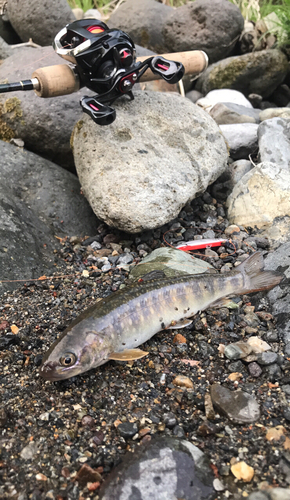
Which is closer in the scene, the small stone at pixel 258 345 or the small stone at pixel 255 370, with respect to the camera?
the small stone at pixel 255 370

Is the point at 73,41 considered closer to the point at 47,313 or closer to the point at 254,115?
the point at 47,313

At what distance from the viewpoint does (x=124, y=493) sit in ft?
8.54

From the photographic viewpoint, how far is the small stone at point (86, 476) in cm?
269

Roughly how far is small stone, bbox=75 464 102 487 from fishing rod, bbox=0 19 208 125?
330cm

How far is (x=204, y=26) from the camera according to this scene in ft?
29.6

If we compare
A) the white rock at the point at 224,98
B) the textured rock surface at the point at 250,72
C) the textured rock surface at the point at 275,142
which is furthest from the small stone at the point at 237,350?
the textured rock surface at the point at 250,72

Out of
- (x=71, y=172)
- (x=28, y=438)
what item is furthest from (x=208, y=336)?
(x=71, y=172)

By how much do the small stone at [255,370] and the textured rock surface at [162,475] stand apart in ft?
2.97

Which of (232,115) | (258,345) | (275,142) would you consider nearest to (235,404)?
(258,345)

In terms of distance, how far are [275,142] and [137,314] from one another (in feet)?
12.8

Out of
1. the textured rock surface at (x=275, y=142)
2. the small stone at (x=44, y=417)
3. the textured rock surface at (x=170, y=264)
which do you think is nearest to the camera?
the small stone at (x=44, y=417)

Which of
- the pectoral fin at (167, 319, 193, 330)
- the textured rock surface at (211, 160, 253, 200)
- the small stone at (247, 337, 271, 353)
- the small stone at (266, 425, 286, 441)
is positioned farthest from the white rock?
the small stone at (266, 425, 286, 441)

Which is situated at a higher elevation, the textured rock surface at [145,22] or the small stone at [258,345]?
the textured rock surface at [145,22]

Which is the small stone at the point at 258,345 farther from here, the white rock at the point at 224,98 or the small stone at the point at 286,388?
the white rock at the point at 224,98
